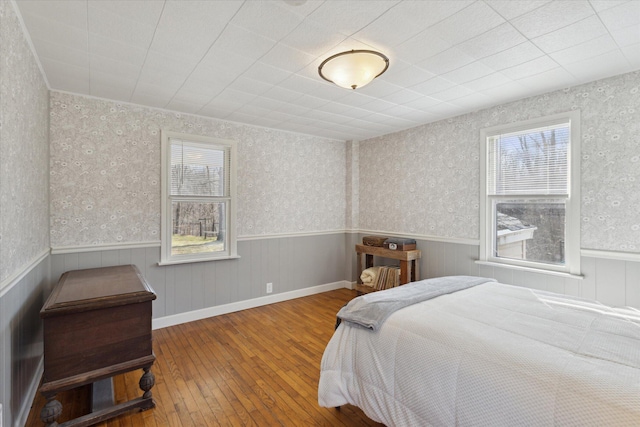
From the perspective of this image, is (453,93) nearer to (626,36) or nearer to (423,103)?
(423,103)

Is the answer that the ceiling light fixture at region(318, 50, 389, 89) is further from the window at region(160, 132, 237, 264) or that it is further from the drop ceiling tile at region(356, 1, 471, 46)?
the window at region(160, 132, 237, 264)

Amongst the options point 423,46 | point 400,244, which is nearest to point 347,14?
point 423,46

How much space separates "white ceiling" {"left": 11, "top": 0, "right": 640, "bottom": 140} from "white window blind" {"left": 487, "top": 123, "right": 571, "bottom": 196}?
1.37 feet

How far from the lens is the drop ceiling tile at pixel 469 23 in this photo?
1.63 m

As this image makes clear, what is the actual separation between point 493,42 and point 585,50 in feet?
2.25

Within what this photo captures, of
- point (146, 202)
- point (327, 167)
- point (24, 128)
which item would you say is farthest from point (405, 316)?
point (327, 167)

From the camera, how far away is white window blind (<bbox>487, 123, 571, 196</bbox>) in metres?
2.79

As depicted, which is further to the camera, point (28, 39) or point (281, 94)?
point (281, 94)

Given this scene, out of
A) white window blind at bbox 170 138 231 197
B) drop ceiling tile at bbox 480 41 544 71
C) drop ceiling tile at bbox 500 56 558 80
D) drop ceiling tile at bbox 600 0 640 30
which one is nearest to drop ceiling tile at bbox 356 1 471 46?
drop ceiling tile at bbox 480 41 544 71

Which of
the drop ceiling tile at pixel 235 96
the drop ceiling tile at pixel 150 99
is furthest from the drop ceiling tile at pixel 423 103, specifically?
the drop ceiling tile at pixel 150 99

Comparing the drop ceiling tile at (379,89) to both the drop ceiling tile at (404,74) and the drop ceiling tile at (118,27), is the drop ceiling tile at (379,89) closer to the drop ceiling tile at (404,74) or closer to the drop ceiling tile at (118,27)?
the drop ceiling tile at (404,74)

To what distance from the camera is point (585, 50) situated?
205cm

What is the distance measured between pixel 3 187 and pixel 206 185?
215 centimetres

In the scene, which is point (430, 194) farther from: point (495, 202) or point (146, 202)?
point (146, 202)
